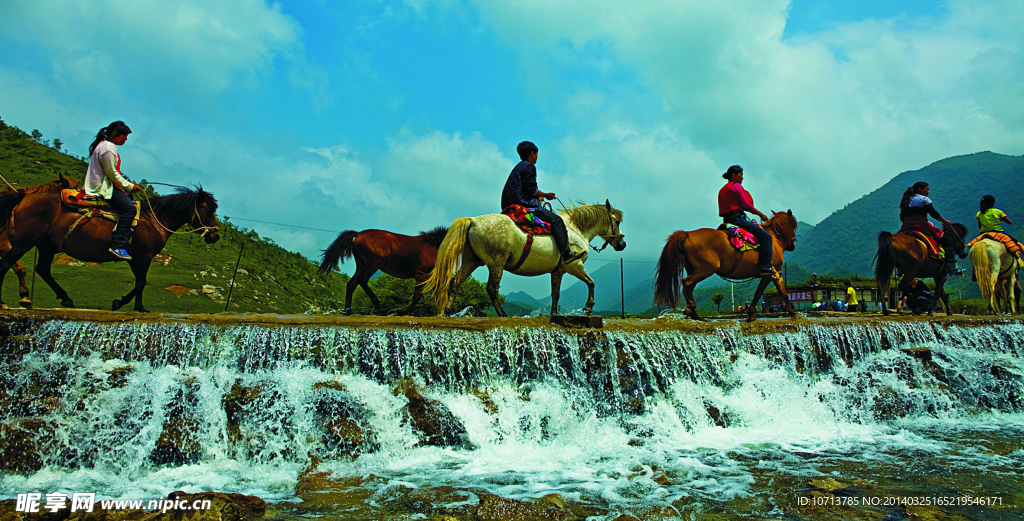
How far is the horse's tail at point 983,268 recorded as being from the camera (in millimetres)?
12766

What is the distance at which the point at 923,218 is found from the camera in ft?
40.6

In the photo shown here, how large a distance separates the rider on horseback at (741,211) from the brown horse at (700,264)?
0.53ft

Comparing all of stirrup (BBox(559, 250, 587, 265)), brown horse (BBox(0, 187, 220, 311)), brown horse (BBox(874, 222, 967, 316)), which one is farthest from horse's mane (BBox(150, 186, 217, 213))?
brown horse (BBox(874, 222, 967, 316))

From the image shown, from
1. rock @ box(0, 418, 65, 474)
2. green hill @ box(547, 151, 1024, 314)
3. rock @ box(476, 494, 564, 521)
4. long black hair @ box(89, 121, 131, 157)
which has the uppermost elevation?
green hill @ box(547, 151, 1024, 314)

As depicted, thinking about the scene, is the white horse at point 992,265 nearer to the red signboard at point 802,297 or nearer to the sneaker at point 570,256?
the sneaker at point 570,256

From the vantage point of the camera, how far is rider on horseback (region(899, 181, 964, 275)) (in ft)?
40.5

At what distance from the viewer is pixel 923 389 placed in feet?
30.8

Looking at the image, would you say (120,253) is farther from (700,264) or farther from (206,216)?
(700,264)

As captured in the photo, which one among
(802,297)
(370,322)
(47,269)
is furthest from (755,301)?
(802,297)

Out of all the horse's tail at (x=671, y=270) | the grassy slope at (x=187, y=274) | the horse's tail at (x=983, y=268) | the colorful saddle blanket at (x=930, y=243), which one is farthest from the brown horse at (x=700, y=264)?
the grassy slope at (x=187, y=274)

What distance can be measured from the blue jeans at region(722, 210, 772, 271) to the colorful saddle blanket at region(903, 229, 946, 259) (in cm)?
400

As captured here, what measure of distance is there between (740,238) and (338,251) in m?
8.02

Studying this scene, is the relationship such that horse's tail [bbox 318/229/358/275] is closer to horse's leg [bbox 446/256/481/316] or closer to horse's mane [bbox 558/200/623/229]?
horse's leg [bbox 446/256/481/316]

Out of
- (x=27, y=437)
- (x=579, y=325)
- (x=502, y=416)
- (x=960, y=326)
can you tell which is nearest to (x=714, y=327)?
(x=579, y=325)
